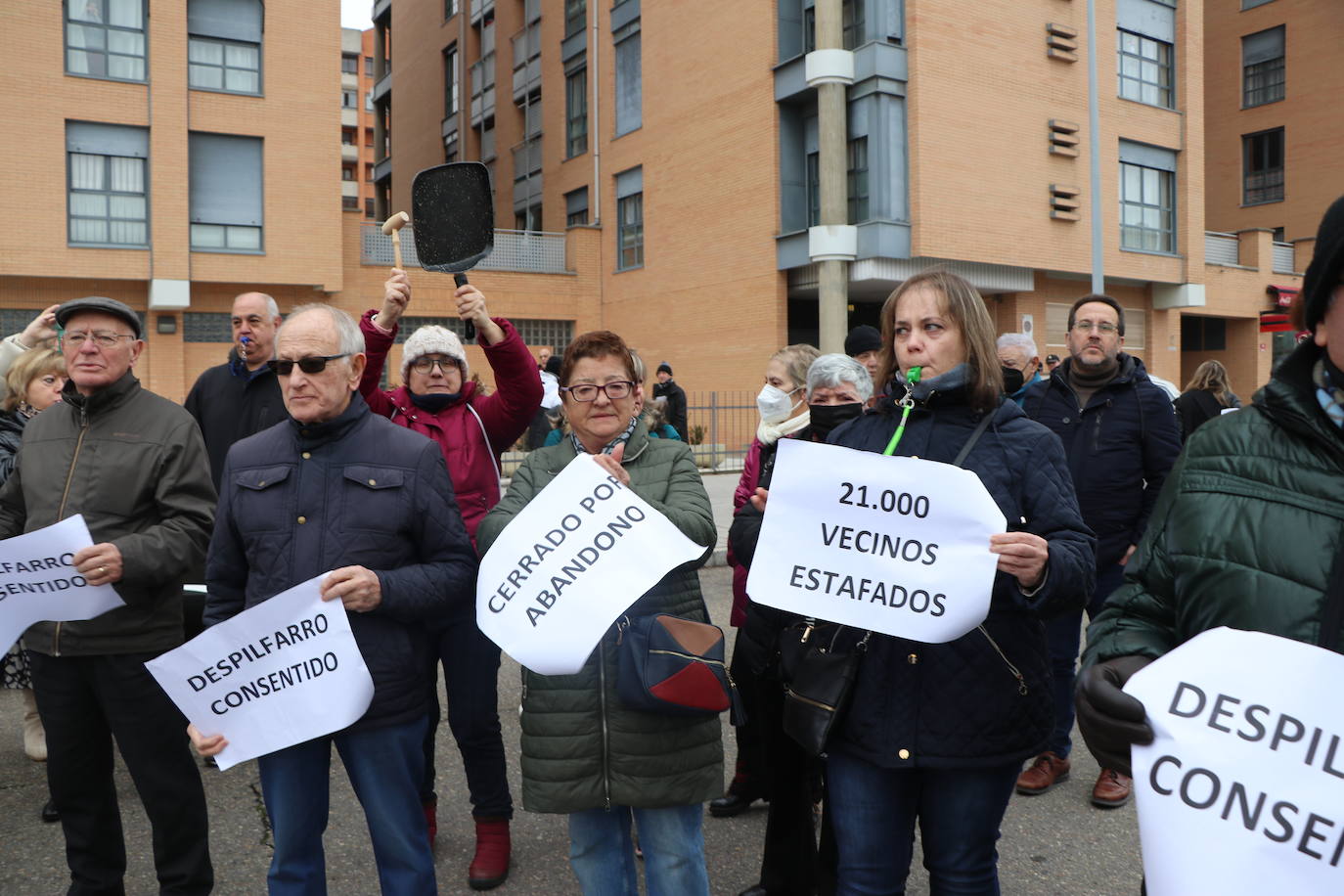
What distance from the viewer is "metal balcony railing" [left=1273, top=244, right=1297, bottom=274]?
99.8ft

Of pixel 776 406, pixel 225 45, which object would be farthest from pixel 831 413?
pixel 225 45

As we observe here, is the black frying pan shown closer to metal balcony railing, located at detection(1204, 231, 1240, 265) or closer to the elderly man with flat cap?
the elderly man with flat cap

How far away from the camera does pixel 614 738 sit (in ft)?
9.80

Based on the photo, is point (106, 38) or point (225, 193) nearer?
point (106, 38)

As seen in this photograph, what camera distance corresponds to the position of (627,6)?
91.0 feet

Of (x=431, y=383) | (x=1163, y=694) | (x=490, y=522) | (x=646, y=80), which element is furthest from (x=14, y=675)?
(x=646, y=80)

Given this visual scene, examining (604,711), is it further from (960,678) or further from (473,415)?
(473,415)

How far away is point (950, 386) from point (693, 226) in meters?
24.2

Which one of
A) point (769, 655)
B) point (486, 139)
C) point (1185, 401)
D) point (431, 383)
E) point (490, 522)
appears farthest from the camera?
point (486, 139)

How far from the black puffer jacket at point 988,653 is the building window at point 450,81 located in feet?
121

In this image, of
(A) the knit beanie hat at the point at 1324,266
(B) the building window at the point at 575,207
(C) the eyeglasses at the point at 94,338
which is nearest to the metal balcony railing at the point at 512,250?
(B) the building window at the point at 575,207

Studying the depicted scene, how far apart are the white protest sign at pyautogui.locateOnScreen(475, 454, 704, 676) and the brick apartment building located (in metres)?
19.9

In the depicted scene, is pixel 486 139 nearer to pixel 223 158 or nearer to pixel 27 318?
pixel 223 158

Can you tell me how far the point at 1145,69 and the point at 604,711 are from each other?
2786 centimetres
